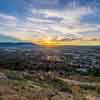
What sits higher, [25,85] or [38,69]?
[38,69]

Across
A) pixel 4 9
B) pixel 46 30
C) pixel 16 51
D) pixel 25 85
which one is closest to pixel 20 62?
pixel 16 51

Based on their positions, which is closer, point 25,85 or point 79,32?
point 25,85

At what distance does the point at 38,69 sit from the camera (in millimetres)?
3252

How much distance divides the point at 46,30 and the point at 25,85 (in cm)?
107

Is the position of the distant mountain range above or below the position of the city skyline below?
below

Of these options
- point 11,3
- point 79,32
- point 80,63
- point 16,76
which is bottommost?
point 16,76

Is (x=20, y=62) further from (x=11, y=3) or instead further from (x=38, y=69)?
(x=11, y=3)

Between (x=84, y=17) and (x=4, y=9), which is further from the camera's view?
(x=84, y=17)

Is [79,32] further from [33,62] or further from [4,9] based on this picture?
[4,9]

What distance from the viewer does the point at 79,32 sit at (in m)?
3.36

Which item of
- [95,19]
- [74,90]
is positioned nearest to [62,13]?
[95,19]

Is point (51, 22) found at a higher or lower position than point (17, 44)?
higher

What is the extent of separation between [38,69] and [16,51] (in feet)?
1.70

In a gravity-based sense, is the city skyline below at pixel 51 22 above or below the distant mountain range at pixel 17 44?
above
